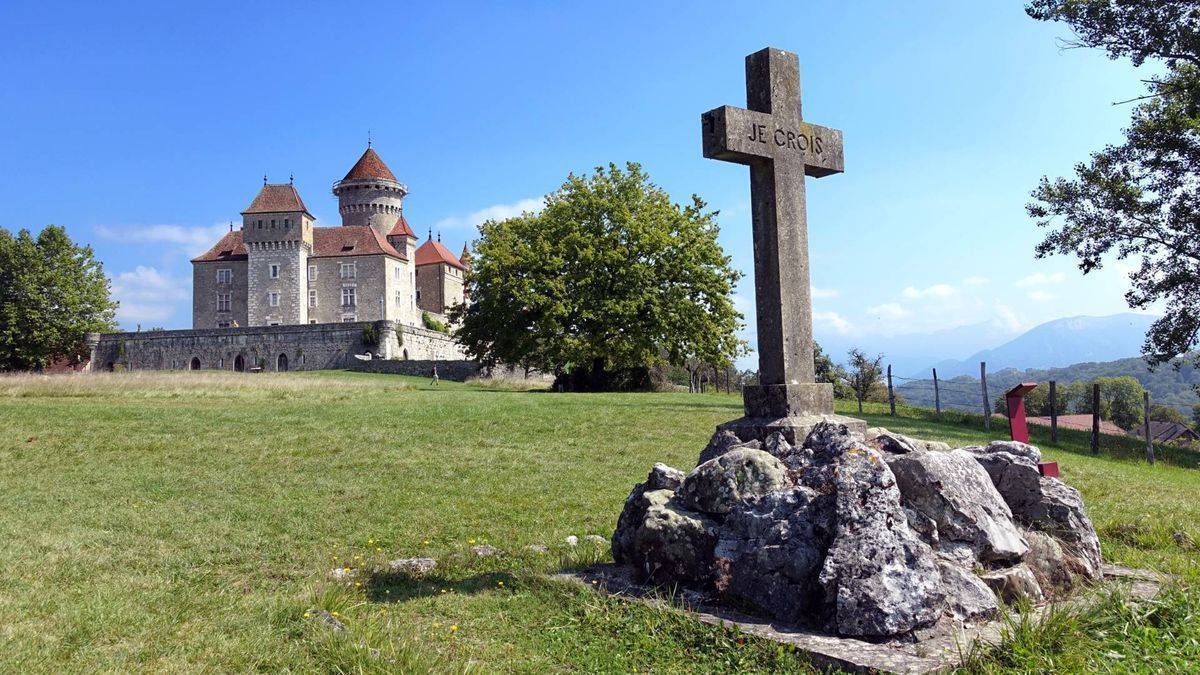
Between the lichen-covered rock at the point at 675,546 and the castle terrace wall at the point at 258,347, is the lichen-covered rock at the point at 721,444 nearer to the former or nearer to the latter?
the lichen-covered rock at the point at 675,546

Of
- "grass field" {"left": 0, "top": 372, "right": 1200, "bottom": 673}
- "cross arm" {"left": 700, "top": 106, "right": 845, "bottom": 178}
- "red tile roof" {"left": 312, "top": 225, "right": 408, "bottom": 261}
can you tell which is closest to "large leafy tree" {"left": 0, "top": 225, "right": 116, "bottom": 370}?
"red tile roof" {"left": 312, "top": 225, "right": 408, "bottom": 261}

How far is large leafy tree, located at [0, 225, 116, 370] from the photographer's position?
67.1 meters

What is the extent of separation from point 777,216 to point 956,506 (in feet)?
10.2

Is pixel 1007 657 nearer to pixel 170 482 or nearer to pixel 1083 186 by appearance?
pixel 170 482

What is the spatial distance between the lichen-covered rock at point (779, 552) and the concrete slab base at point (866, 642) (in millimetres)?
144

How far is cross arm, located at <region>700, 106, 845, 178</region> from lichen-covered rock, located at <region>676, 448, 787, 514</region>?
2.76 m

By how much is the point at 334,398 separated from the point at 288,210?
57.3m

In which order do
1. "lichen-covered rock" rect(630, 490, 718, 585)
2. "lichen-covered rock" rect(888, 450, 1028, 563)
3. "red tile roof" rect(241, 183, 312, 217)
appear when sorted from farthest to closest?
"red tile roof" rect(241, 183, 312, 217)
"lichen-covered rock" rect(630, 490, 718, 585)
"lichen-covered rock" rect(888, 450, 1028, 563)

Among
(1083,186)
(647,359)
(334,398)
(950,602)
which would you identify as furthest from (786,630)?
(647,359)

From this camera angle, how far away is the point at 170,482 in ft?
38.8

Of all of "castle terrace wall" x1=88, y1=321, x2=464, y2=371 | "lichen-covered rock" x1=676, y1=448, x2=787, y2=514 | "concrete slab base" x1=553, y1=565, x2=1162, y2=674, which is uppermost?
"castle terrace wall" x1=88, y1=321, x2=464, y2=371

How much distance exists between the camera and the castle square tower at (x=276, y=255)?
76.8 m

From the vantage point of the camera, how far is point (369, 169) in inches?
3467

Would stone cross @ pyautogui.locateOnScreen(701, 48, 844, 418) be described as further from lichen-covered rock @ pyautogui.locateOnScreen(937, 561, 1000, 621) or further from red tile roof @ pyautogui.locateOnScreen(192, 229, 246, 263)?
red tile roof @ pyautogui.locateOnScreen(192, 229, 246, 263)
